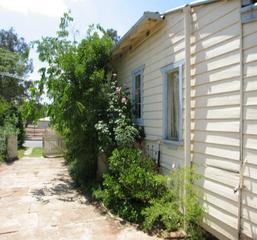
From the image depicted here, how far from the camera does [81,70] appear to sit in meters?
8.41

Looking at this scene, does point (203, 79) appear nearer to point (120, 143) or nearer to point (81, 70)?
point (120, 143)

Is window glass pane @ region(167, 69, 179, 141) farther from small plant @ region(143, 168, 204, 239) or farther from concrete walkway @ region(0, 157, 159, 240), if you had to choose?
concrete walkway @ region(0, 157, 159, 240)

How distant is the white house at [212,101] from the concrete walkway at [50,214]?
59.5 inches

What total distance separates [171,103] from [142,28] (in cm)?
188

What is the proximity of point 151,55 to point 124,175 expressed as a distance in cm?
273

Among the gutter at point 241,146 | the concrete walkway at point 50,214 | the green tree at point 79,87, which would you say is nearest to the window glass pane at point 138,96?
the green tree at point 79,87

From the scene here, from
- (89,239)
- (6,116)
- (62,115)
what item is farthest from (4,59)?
(89,239)

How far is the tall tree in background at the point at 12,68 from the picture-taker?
33125 mm

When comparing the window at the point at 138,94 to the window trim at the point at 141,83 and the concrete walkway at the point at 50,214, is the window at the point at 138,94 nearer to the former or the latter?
the window trim at the point at 141,83

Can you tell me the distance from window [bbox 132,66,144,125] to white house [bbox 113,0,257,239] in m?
0.80

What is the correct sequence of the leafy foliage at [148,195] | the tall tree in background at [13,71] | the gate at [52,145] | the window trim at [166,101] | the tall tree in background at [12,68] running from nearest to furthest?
the leafy foliage at [148,195] → the window trim at [166,101] → the gate at [52,145] → the tall tree in background at [13,71] → the tall tree in background at [12,68]

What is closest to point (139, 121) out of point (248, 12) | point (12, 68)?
point (248, 12)

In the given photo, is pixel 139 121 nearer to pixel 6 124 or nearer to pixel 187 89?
pixel 187 89

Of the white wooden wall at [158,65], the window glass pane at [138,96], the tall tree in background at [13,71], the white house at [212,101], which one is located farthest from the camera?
the tall tree in background at [13,71]
